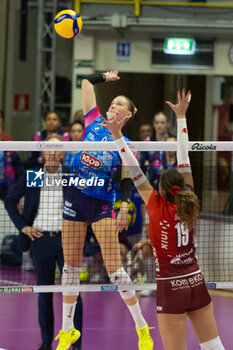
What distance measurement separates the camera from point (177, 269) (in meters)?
4.73

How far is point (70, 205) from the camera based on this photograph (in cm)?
584

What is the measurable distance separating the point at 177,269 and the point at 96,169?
1434 millimetres

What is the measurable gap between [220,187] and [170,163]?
3.93 meters

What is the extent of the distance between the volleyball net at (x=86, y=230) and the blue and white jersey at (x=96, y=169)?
0.01m

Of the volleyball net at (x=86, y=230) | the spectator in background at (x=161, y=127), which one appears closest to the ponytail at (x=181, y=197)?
the volleyball net at (x=86, y=230)

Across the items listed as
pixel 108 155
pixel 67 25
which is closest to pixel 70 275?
pixel 108 155

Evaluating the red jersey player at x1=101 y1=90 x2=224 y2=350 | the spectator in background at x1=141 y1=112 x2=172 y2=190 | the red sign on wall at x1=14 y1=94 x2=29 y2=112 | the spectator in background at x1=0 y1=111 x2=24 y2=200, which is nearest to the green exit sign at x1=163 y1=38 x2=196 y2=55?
the spectator in background at x1=141 y1=112 x2=172 y2=190

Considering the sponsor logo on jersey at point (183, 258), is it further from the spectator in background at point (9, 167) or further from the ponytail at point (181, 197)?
the spectator in background at point (9, 167)

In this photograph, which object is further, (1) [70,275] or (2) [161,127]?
(2) [161,127]

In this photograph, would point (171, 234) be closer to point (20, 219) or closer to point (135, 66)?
point (20, 219)

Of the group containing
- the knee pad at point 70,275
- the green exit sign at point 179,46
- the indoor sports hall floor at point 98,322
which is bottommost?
the indoor sports hall floor at point 98,322

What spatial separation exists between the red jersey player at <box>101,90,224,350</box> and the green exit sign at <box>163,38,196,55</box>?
854cm

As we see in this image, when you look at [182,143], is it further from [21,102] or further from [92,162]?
[21,102]

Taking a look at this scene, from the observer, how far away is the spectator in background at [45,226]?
20.4ft
